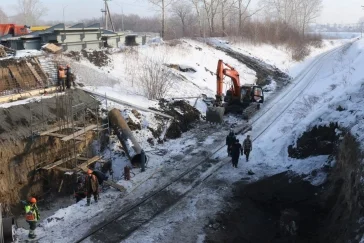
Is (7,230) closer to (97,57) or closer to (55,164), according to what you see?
(55,164)

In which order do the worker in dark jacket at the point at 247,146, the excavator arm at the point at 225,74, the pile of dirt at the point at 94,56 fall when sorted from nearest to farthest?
the worker in dark jacket at the point at 247,146 → the excavator arm at the point at 225,74 → the pile of dirt at the point at 94,56

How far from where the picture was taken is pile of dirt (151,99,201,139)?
21016 mm

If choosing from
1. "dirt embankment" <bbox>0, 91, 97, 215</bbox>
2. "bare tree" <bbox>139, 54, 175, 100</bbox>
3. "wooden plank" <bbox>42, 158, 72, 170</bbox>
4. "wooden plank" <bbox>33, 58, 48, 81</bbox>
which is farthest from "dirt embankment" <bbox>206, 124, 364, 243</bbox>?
"wooden plank" <bbox>33, 58, 48, 81</bbox>

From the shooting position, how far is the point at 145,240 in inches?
435

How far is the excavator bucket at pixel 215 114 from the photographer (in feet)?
73.0

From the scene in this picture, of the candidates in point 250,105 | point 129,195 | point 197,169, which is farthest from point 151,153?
point 250,105

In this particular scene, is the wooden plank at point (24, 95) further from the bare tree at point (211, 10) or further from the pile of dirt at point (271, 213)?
the bare tree at point (211, 10)

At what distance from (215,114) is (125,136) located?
6569 millimetres

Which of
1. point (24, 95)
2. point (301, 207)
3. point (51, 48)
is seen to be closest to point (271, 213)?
point (301, 207)

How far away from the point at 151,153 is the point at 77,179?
3.99 meters

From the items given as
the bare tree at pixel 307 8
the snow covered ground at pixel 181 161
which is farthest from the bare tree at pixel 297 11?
the snow covered ground at pixel 181 161

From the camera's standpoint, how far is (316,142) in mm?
15516

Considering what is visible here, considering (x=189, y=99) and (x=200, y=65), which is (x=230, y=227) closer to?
(x=189, y=99)

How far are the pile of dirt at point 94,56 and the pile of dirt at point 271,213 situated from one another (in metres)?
15.2
